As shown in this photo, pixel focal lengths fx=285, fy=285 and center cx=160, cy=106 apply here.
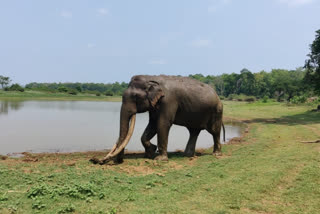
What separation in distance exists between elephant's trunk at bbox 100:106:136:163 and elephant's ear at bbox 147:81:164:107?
2.49 feet

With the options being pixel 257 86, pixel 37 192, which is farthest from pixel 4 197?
pixel 257 86

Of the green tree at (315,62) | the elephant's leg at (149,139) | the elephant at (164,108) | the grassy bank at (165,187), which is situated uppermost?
the green tree at (315,62)

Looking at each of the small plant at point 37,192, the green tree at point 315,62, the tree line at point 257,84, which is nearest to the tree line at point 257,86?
the tree line at point 257,84

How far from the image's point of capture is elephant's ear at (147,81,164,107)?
875 centimetres

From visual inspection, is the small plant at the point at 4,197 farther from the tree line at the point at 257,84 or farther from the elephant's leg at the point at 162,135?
the tree line at the point at 257,84

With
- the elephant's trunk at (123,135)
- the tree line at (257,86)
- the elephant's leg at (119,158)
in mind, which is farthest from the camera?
the tree line at (257,86)

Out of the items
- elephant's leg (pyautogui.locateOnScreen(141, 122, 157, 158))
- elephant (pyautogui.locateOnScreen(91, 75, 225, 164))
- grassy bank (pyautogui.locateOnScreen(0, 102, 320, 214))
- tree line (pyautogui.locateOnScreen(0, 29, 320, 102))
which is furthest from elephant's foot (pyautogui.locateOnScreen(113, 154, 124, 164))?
tree line (pyautogui.locateOnScreen(0, 29, 320, 102))

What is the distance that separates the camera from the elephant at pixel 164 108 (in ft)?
28.1

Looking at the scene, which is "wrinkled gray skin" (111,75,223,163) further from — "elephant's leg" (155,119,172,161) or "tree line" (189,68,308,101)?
"tree line" (189,68,308,101)

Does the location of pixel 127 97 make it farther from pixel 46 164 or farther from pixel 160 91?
pixel 46 164

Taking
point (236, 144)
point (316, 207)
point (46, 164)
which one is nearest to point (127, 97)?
point (46, 164)

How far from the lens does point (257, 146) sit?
11.8 m

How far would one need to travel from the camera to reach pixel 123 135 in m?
8.34

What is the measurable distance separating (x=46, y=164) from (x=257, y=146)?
817 centimetres
